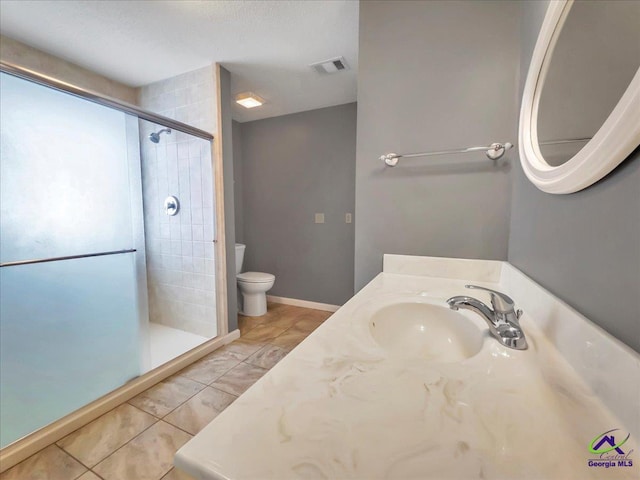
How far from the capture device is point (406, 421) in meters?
0.37

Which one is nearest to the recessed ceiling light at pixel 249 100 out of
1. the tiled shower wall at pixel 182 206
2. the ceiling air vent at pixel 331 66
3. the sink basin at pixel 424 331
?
the tiled shower wall at pixel 182 206

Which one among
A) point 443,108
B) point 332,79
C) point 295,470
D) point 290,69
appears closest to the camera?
point 295,470

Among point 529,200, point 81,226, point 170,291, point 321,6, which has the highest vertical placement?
point 321,6

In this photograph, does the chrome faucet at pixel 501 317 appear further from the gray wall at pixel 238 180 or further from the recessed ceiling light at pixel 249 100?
the gray wall at pixel 238 180

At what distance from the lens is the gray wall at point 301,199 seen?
2670mm

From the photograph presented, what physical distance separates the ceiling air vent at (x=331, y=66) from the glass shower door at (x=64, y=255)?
55.4 inches

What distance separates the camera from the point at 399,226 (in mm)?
1352

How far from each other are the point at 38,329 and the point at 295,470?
79.4 inches

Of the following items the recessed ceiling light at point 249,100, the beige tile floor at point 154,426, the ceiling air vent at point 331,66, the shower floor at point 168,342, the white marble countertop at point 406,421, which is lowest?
the beige tile floor at point 154,426

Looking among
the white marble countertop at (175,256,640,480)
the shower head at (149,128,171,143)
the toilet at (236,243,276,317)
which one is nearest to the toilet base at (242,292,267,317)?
the toilet at (236,243,276,317)

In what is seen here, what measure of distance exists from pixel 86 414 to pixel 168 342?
0.81 meters

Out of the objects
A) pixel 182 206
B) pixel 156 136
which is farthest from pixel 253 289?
pixel 156 136

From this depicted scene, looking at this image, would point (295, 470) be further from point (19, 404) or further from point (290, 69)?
point (290, 69)

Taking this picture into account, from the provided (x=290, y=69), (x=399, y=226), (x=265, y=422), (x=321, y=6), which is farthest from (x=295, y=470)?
(x=290, y=69)
